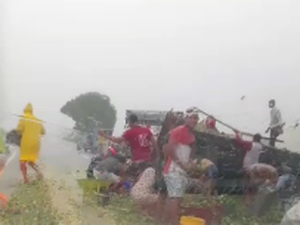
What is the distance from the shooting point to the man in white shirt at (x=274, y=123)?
16.3ft

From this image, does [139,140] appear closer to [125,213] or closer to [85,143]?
[85,143]

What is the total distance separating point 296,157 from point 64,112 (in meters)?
2.26

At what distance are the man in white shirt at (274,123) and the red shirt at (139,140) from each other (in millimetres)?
1158

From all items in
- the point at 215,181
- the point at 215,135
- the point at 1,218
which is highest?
the point at 215,135

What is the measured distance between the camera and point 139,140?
5.05 meters

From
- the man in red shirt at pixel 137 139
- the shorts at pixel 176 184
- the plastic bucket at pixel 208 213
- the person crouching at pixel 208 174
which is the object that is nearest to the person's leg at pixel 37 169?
the man in red shirt at pixel 137 139

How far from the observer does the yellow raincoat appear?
5.21 m

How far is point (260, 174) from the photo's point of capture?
485cm

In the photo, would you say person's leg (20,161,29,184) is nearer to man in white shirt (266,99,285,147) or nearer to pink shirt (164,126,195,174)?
pink shirt (164,126,195,174)

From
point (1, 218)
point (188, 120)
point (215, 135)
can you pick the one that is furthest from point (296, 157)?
point (1, 218)

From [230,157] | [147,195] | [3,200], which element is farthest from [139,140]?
[3,200]

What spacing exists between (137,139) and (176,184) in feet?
2.22

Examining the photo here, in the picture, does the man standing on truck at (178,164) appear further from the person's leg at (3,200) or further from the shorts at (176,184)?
the person's leg at (3,200)

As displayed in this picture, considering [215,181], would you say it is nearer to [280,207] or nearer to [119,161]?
[280,207]
